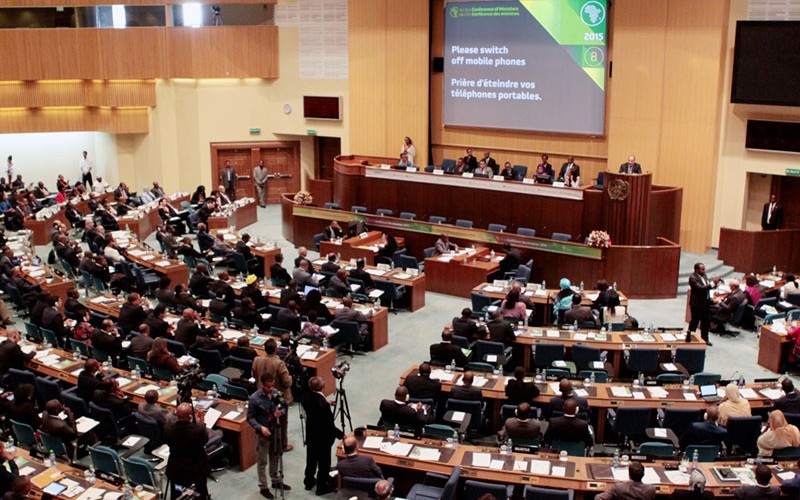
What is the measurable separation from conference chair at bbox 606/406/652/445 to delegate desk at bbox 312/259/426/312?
22.6 feet

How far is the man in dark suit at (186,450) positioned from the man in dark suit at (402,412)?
2397mm

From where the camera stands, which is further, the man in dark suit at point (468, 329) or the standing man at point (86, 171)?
the standing man at point (86, 171)

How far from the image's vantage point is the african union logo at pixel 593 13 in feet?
69.2

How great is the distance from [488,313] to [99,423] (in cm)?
678

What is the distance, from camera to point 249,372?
12.0 metres

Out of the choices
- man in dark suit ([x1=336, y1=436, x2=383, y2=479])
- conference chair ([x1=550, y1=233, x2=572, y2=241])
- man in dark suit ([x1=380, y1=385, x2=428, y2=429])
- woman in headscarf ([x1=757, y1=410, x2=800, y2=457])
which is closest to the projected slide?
conference chair ([x1=550, y1=233, x2=572, y2=241])

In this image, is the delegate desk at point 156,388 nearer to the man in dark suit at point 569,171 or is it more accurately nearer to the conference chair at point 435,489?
the conference chair at point 435,489

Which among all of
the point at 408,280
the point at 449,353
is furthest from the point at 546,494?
the point at 408,280

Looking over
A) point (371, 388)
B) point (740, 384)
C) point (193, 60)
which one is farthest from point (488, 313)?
point (193, 60)

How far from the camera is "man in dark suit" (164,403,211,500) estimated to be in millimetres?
8617

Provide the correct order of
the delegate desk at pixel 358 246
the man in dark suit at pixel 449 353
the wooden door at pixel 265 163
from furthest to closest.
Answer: the wooden door at pixel 265 163 < the delegate desk at pixel 358 246 < the man in dark suit at pixel 449 353

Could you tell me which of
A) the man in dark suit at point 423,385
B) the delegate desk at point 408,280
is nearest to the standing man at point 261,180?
the delegate desk at point 408,280

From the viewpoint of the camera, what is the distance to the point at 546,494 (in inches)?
324

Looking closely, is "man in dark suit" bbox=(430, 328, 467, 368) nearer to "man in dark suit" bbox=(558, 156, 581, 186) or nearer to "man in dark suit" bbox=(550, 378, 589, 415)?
"man in dark suit" bbox=(550, 378, 589, 415)
